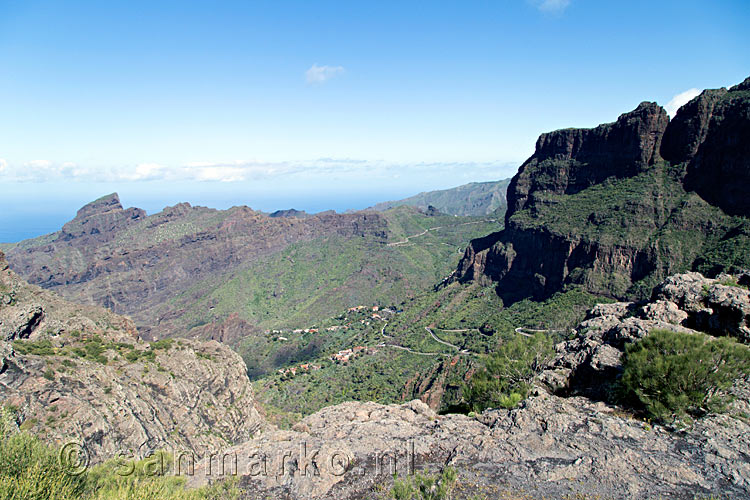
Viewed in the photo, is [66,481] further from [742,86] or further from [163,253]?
[163,253]

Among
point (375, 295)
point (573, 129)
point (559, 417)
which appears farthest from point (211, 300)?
point (559, 417)

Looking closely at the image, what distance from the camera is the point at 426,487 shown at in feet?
44.6

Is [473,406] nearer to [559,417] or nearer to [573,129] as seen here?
[559,417]

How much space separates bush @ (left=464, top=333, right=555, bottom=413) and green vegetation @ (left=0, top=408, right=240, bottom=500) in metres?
14.8

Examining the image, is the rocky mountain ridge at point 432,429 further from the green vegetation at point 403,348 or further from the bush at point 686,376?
the green vegetation at point 403,348

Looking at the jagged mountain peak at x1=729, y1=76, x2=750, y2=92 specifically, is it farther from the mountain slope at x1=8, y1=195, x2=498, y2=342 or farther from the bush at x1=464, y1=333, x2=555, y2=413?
the mountain slope at x1=8, y1=195, x2=498, y2=342

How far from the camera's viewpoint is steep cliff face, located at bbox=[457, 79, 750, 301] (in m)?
58.9

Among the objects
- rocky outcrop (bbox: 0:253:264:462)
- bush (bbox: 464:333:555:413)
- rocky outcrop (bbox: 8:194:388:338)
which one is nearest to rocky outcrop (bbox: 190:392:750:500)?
bush (bbox: 464:333:555:413)

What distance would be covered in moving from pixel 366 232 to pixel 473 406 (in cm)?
15639

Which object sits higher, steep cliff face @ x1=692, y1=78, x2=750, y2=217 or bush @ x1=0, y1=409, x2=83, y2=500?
steep cliff face @ x1=692, y1=78, x2=750, y2=217

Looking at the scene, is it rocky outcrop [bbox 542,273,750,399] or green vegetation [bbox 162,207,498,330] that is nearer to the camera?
rocky outcrop [bbox 542,273,750,399]

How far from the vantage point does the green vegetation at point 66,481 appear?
11.5m

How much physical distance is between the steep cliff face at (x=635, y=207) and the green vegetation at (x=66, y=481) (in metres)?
63.4

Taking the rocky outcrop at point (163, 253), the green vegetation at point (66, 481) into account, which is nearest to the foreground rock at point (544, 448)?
the green vegetation at point (66, 481)
